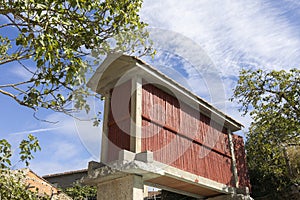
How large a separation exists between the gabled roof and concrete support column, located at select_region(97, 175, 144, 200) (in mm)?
2383

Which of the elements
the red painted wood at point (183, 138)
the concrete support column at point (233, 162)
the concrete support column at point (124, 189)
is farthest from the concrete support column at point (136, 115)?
the concrete support column at point (233, 162)

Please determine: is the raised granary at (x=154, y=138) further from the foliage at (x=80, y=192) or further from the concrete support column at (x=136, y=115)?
the foliage at (x=80, y=192)

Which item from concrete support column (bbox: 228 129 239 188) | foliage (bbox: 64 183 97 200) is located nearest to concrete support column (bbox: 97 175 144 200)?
concrete support column (bbox: 228 129 239 188)

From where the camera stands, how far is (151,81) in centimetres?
734

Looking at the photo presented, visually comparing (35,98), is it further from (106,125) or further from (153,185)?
(153,185)

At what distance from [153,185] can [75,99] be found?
3391 mm

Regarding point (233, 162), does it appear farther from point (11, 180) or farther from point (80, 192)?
point (80, 192)

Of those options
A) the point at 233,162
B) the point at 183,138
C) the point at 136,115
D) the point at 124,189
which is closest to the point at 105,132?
the point at 136,115

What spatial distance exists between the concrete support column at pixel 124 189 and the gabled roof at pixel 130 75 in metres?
2.38

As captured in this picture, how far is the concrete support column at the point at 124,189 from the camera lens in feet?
19.2

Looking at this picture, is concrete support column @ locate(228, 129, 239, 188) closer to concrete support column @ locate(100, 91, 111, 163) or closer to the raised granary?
the raised granary

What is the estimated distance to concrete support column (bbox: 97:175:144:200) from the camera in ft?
19.2

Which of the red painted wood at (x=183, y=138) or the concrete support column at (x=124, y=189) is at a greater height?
the red painted wood at (x=183, y=138)

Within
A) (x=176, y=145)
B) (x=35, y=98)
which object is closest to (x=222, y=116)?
(x=176, y=145)
